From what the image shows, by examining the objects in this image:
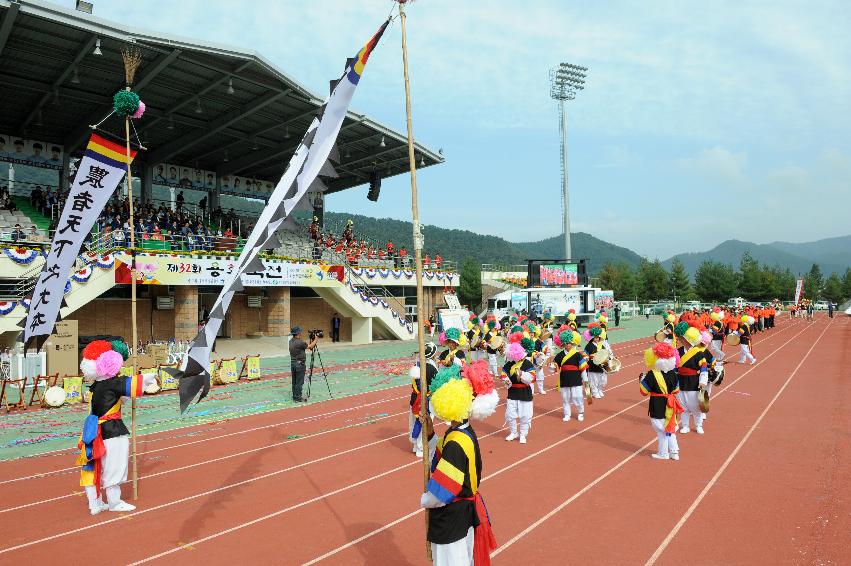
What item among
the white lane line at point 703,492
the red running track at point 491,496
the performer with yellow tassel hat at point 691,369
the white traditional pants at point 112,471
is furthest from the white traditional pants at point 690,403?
the white traditional pants at point 112,471

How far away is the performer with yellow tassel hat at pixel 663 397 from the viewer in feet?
29.2

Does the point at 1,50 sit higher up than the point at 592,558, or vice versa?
the point at 1,50

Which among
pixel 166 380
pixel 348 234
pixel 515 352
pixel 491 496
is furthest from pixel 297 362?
pixel 348 234

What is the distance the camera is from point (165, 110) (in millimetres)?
26750

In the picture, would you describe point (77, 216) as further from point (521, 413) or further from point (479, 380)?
point (521, 413)

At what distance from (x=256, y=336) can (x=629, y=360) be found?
59.2ft

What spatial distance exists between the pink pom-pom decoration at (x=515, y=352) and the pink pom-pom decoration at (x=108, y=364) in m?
6.15

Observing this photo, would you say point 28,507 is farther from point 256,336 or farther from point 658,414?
point 256,336

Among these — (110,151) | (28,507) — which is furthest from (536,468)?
(110,151)

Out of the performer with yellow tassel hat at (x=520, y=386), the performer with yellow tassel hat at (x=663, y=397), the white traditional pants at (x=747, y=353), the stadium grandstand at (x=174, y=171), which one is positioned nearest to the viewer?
the performer with yellow tassel hat at (x=663, y=397)

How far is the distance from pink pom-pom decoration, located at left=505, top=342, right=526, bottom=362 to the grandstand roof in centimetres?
1720

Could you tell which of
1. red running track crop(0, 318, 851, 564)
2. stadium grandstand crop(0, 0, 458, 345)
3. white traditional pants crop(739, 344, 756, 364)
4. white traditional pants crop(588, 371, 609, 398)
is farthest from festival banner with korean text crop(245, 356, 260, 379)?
white traditional pants crop(739, 344, 756, 364)

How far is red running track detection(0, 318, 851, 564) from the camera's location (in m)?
5.90

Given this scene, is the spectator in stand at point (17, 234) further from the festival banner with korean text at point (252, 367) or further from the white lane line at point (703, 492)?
the white lane line at point (703, 492)
